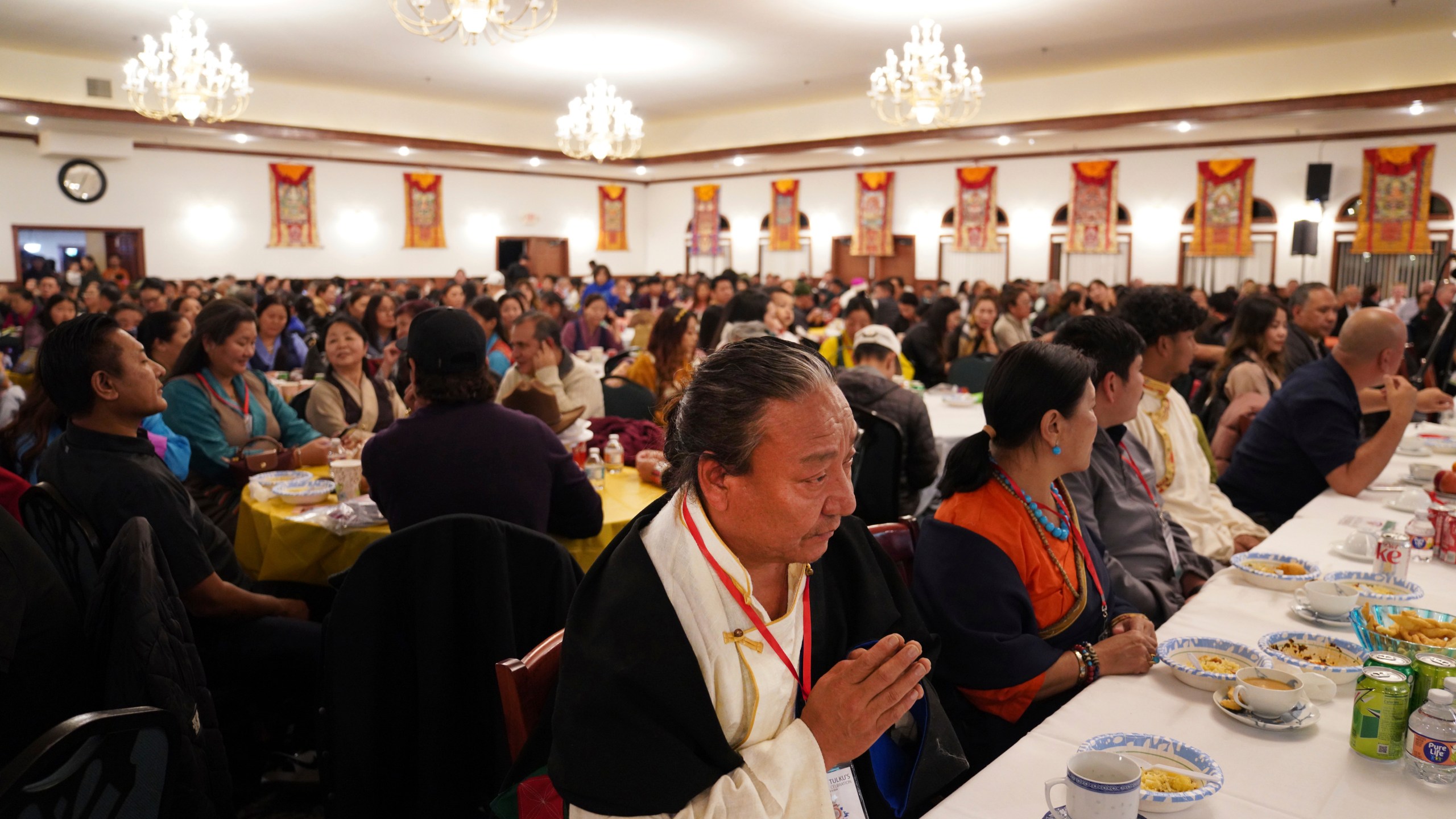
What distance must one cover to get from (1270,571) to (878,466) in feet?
5.72

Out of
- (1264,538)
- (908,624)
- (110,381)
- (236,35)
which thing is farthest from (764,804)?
(236,35)

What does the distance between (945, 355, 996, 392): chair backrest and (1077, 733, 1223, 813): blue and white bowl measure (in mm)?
4906

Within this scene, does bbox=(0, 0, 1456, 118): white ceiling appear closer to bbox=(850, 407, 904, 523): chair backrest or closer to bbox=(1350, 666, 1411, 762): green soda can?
bbox=(850, 407, 904, 523): chair backrest

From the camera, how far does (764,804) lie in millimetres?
1309

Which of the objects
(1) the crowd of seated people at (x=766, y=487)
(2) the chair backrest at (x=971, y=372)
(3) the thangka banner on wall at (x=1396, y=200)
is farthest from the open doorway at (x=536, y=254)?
(2) the chair backrest at (x=971, y=372)

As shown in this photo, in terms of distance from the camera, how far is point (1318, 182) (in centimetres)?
1383

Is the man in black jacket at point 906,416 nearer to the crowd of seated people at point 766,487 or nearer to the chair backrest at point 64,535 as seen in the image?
the crowd of seated people at point 766,487

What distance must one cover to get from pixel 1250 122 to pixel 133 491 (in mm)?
15247

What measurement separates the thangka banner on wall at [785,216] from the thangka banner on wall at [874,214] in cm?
143

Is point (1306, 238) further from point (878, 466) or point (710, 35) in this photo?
point (878, 466)

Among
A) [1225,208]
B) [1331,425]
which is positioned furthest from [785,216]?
[1331,425]

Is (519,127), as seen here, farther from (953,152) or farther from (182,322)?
(182,322)

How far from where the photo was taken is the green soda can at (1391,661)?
1.62m

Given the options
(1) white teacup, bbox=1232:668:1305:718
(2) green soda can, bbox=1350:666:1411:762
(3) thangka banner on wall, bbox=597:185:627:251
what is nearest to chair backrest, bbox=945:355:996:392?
(1) white teacup, bbox=1232:668:1305:718
